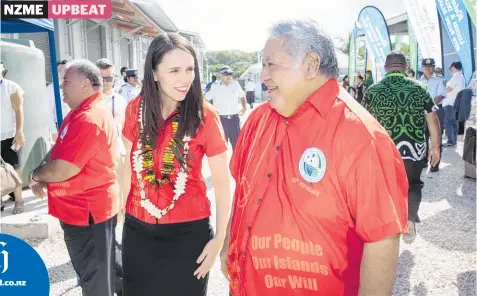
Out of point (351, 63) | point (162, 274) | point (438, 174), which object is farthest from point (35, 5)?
point (351, 63)

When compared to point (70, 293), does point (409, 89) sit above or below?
above

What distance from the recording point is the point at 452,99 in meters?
10.1

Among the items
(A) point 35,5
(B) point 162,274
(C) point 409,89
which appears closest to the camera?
(B) point 162,274

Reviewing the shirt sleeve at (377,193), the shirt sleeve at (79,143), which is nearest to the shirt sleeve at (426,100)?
Answer: the shirt sleeve at (79,143)

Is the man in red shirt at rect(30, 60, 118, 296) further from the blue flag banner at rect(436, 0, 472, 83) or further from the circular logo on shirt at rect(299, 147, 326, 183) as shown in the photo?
the blue flag banner at rect(436, 0, 472, 83)

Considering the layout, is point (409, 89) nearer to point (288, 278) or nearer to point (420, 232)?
point (420, 232)

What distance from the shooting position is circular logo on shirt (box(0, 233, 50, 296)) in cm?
319

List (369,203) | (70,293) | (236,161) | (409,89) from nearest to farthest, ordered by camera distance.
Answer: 1. (369,203)
2. (236,161)
3. (70,293)
4. (409,89)

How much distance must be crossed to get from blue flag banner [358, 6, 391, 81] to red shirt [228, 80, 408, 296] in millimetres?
12324

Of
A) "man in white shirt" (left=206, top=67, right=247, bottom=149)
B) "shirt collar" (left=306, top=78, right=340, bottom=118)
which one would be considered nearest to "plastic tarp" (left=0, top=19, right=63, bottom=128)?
"man in white shirt" (left=206, top=67, right=247, bottom=149)

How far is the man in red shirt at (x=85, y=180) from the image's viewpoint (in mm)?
2600

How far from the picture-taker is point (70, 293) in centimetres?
355

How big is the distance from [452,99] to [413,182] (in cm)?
677

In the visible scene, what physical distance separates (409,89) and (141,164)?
272 cm
